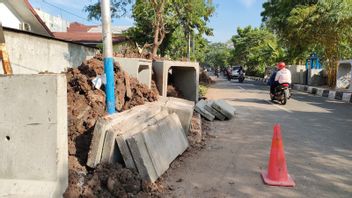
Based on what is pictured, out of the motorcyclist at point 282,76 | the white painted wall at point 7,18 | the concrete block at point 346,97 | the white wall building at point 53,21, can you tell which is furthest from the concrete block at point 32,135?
the white wall building at point 53,21

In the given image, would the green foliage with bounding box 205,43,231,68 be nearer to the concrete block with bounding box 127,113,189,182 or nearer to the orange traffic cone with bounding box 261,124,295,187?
the concrete block with bounding box 127,113,189,182

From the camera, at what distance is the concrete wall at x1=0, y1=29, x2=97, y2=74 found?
917 centimetres

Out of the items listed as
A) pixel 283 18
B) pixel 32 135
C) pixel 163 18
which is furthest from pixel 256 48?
pixel 32 135

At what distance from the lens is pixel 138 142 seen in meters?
4.11

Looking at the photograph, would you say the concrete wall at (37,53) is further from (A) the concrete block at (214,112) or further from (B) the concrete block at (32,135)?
(B) the concrete block at (32,135)

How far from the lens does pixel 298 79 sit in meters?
25.7

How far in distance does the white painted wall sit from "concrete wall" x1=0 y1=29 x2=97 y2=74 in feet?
24.9

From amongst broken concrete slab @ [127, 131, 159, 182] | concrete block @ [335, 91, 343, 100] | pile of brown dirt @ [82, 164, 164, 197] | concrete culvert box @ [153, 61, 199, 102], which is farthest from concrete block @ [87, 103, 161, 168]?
concrete block @ [335, 91, 343, 100]

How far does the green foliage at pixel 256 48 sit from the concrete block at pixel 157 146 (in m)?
36.8

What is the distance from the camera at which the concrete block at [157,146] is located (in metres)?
4.07

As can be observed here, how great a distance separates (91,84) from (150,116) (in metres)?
1.05

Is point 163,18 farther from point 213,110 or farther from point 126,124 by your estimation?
point 126,124

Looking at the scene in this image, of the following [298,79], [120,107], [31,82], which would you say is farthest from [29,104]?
[298,79]

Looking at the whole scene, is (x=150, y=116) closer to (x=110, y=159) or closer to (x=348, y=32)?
(x=110, y=159)
